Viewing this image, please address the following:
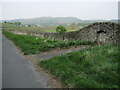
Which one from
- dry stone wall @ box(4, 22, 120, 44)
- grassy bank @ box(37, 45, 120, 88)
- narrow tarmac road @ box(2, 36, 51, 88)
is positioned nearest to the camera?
grassy bank @ box(37, 45, 120, 88)

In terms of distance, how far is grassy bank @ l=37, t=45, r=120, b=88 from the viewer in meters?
6.66

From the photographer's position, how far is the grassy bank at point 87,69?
666 cm

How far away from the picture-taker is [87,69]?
8.09 meters

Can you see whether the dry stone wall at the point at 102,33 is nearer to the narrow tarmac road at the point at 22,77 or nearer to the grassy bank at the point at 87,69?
the grassy bank at the point at 87,69

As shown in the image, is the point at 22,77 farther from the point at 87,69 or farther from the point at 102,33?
the point at 102,33

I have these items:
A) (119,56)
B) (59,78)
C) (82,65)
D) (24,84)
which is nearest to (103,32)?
(119,56)

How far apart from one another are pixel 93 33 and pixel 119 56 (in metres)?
9.42

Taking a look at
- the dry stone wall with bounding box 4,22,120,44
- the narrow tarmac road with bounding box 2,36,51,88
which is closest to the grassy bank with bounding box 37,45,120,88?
the narrow tarmac road with bounding box 2,36,51,88

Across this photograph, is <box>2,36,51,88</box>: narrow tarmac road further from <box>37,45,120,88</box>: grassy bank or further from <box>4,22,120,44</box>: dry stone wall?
<box>4,22,120,44</box>: dry stone wall

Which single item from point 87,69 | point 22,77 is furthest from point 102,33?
point 22,77

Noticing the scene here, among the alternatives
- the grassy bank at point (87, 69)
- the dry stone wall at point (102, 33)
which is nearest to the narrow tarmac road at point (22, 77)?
the grassy bank at point (87, 69)

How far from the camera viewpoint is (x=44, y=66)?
9.80 metres

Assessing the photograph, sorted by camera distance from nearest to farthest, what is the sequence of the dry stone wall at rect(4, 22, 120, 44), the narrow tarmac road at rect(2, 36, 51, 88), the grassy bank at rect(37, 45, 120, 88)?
1. the grassy bank at rect(37, 45, 120, 88)
2. the narrow tarmac road at rect(2, 36, 51, 88)
3. the dry stone wall at rect(4, 22, 120, 44)

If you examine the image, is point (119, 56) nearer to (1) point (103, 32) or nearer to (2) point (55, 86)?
(2) point (55, 86)
